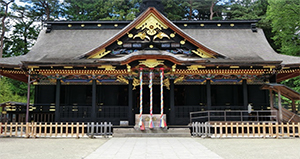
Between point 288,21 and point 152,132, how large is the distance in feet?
64.4

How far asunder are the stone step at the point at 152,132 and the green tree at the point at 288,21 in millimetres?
17121

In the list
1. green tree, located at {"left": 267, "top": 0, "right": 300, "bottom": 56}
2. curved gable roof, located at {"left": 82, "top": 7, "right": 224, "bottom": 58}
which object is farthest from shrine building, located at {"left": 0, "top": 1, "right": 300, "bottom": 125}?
green tree, located at {"left": 267, "top": 0, "right": 300, "bottom": 56}

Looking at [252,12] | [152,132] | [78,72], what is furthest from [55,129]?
[252,12]

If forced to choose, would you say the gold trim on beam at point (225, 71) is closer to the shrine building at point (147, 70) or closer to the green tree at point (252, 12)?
the shrine building at point (147, 70)

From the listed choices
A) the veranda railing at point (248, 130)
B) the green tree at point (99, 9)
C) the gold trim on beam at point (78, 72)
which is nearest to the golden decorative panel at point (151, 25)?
the gold trim on beam at point (78, 72)

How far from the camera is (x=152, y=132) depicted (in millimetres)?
14148

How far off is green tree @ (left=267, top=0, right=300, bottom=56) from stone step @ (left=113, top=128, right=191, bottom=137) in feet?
56.2

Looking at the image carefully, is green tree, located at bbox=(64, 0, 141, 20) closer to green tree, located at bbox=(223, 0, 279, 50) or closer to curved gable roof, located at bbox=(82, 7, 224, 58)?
green tree, located at bbox=(223, 0, 279, 50)

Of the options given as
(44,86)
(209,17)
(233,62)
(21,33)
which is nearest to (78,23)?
(44,86)

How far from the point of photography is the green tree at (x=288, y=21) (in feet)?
82.6

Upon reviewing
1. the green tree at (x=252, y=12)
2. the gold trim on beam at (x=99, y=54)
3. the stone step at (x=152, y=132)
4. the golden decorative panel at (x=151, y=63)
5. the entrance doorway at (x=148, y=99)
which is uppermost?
the green tree at (x=252, y=12)

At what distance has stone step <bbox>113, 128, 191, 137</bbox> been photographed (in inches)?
543

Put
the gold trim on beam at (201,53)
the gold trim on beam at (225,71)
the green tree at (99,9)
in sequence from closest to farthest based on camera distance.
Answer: the gold trim on beam at (225,71) < the gold trim on beam at (201,53) < the green tree at (99,9)

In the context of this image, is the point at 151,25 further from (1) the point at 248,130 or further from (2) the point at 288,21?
(2) the point at 288,21
